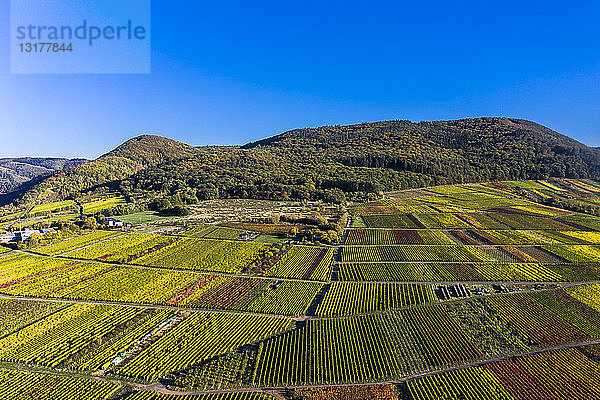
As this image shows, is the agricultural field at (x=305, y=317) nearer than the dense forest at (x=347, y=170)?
Yes

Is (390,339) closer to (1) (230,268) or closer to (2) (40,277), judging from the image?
(1) (230,268)

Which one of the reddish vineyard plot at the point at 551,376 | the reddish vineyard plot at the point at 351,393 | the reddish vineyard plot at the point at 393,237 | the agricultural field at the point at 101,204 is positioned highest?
the agricultural field at the point at 101,204

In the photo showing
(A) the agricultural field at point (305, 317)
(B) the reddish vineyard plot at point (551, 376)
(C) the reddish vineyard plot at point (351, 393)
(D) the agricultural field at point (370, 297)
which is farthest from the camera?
(D) the agricultural field at point (370, 297)

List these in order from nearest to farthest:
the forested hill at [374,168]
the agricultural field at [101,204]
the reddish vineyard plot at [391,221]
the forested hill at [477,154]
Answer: the reddish vineyard plot at [391,221]
the agricultural field at [101,204]
the forested hill at [374,168]
the forested hill at [477,154]

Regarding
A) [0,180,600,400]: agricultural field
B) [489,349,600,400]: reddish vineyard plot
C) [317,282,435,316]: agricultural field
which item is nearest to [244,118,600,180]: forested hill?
[0,180,600,400]: agricultural field

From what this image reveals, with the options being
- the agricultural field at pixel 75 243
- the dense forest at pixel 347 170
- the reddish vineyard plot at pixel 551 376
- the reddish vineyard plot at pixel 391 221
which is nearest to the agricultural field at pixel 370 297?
the reddish vineyard plot at pixel 551 376

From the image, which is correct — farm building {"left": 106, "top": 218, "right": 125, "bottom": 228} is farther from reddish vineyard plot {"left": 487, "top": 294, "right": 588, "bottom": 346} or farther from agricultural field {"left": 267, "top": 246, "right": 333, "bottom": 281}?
reddish vineyard plot {"left": 487, "top": 294, "right": 588, "bottom": 346}

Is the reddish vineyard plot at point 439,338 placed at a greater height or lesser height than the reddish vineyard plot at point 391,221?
lesser

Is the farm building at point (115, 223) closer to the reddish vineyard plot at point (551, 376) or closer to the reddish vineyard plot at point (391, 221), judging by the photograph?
the reddish vineyard plot at point (391, 221)
